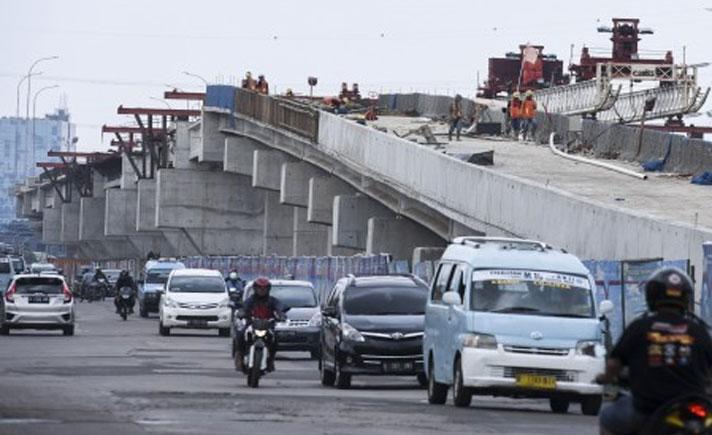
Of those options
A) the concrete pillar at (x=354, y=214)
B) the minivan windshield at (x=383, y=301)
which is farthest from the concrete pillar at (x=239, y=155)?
the minivan windshield at (x=383, y=301)

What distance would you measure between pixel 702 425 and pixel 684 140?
5062 cm

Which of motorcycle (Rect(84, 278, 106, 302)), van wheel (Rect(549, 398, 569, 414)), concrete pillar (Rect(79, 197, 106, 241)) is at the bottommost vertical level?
concrete pillar (Rect(79, 197, 106, 241))

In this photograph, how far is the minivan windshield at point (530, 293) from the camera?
2669 centimetres

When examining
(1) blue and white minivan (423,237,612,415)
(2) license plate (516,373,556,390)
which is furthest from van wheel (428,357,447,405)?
(2) license plate (516,373,556,390)

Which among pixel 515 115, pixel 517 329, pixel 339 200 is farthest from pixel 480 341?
pixel 339 200

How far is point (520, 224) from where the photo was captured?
50.7m

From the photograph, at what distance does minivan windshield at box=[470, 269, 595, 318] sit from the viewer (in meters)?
26.7

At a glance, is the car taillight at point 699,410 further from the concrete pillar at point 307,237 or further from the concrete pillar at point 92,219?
the concrete pillar at point 92,219

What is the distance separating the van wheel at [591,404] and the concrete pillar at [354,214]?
5460cm

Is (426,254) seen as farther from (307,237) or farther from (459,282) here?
Result: (459,282)

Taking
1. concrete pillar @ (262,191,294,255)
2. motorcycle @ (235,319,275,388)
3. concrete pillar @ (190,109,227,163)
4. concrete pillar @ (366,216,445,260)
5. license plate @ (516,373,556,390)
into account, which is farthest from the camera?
concrete pillar @ (262,191,294,255)

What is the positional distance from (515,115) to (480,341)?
2149 inches

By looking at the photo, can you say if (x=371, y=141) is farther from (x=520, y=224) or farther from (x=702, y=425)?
(x=702, y=425)

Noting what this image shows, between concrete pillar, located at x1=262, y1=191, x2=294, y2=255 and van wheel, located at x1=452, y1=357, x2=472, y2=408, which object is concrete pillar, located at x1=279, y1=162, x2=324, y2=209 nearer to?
concrete pillar, located at x1=262, y1=191, x2=294, y2=255
